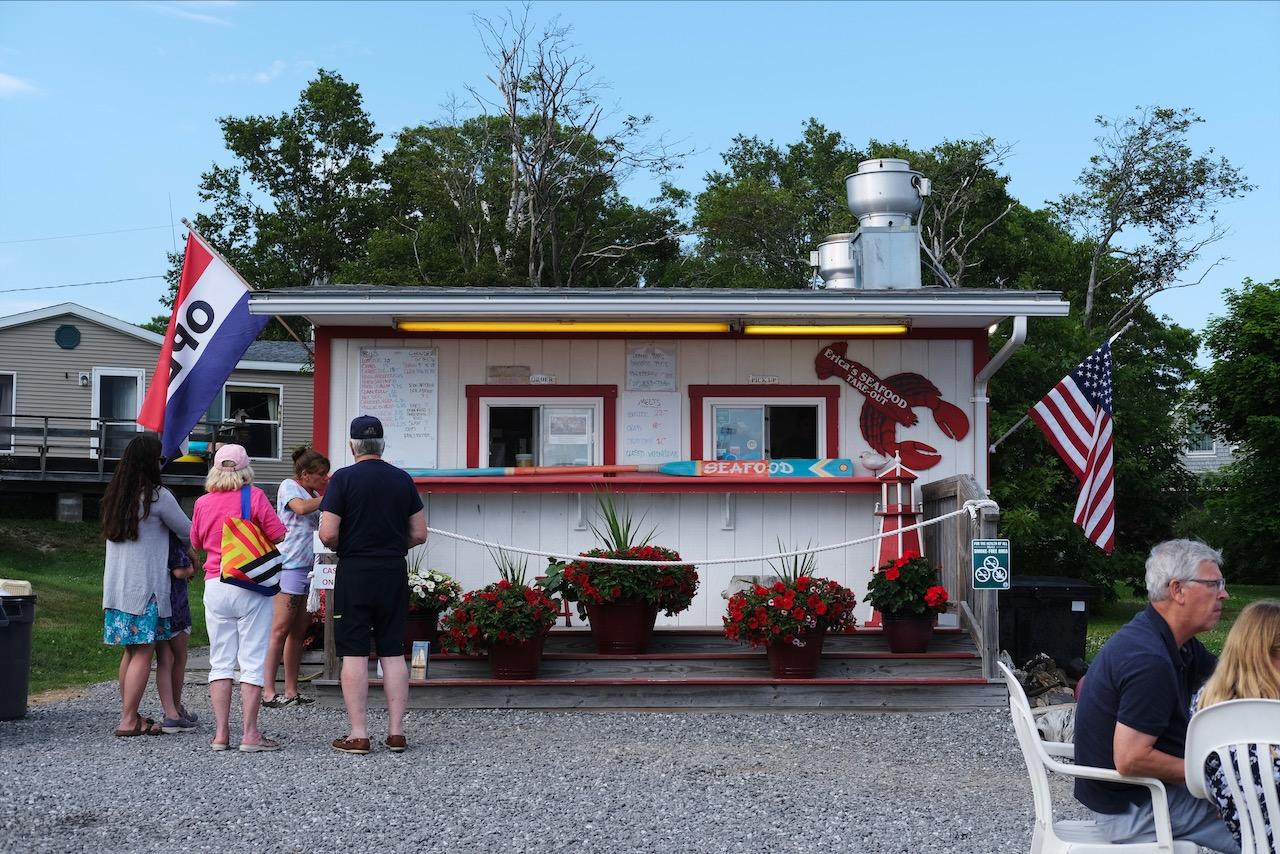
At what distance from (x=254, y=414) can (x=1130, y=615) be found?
16.4 meters

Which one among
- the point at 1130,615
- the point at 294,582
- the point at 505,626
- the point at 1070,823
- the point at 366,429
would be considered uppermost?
the point at 366,429

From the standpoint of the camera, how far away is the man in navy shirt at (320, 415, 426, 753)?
267 inches

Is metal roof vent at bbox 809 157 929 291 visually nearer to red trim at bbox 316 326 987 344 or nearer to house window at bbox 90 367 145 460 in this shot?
red trim at bbox 316 326 987 344

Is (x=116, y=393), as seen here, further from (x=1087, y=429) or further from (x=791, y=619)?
(x=791, y=619)

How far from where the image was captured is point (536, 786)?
6.18 m

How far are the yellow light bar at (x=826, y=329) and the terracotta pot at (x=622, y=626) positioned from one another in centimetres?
239

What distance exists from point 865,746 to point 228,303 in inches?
217

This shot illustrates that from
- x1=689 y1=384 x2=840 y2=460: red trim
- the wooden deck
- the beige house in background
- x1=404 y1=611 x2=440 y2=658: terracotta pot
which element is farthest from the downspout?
the beige house in background

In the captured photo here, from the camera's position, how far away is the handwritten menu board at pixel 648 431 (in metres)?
10.2

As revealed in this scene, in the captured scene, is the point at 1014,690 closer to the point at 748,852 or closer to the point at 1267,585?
the point at 748,852

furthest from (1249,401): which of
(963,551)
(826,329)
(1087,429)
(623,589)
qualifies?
(623,589)

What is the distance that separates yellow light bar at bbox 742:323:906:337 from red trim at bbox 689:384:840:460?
0.40 m

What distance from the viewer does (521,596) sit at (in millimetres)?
8375

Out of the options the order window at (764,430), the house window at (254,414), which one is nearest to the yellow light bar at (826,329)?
the order window at (764,430)
